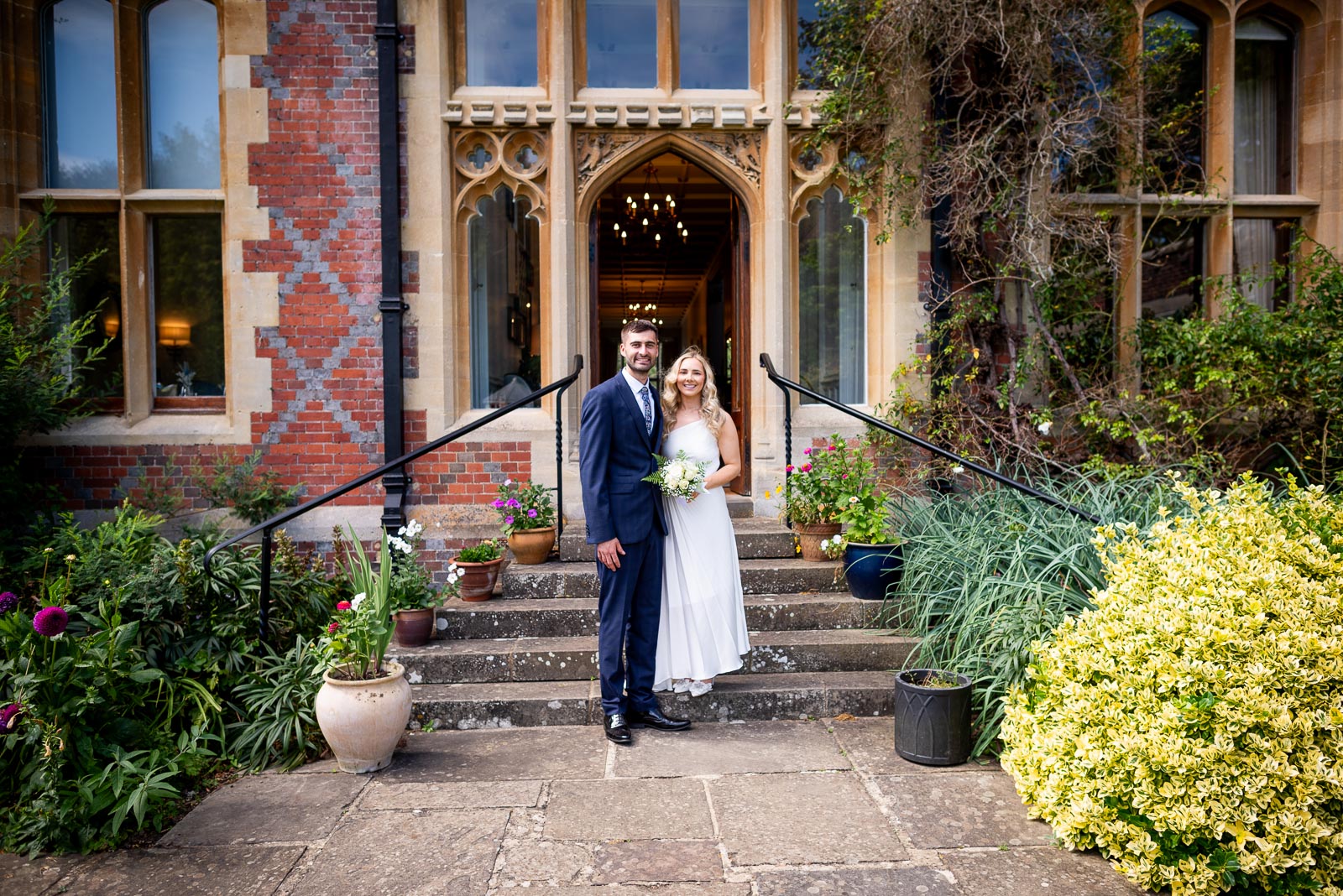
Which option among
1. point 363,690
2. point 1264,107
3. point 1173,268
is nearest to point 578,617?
point 363,690

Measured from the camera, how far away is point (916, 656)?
471 cm

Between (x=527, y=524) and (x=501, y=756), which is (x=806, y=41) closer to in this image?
(x=527, y=524)

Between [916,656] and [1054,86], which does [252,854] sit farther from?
[1054,86]

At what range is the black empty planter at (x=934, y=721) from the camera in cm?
378

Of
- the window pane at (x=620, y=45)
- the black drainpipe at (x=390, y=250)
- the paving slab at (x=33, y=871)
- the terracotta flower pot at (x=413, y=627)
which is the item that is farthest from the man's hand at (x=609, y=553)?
the window pane at (x=620, y=45)

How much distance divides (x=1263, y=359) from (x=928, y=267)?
91.2 inches

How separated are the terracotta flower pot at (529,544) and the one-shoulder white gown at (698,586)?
1.54 meters

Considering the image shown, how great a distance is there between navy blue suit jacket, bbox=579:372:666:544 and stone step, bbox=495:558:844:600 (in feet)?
4.27

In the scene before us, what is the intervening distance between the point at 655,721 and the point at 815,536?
75.2 inches

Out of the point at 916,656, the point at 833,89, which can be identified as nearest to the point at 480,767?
the point at 916,656

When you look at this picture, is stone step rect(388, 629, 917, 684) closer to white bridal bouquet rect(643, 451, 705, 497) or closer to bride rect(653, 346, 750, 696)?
bride rect(653, 346, 750, 696)

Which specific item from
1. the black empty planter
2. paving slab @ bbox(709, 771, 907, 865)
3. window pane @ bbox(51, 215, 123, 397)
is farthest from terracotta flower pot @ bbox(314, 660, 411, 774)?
window pane @ bbox(51, 215, 123, 397)

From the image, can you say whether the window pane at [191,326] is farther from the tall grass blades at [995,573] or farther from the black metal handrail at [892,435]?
the tall grass blades at [995,573]

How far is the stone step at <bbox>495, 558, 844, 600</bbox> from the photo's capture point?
5.41m
